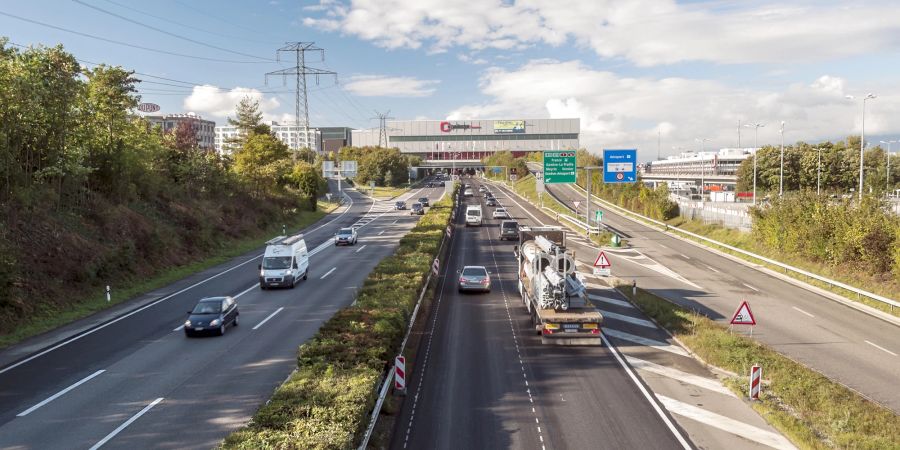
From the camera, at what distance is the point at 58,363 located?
766 inches

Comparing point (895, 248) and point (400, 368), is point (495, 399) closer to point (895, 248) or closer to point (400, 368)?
point (400, 368)

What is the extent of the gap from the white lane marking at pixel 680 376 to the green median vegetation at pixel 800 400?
0.36m

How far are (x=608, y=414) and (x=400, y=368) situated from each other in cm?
543

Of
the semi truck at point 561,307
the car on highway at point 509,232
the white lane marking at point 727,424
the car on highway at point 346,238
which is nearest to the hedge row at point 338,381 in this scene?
the semi truck at point 561,307

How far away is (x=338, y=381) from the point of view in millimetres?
13016

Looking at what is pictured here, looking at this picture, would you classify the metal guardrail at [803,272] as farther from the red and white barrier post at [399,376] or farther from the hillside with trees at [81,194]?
the hillside with trees at [81,194]

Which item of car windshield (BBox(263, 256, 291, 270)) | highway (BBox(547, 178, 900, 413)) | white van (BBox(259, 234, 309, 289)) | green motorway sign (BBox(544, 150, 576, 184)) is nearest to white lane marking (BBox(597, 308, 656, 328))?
highway (BBox(547, 178, 900, 413))

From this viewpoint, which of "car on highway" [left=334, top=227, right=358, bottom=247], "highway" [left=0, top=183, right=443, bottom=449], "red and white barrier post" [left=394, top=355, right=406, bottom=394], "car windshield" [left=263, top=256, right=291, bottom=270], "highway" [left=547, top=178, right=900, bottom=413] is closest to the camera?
"highway" [left=0, top=183, right=443, bottom=449]

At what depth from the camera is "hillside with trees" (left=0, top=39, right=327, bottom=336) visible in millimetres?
27203

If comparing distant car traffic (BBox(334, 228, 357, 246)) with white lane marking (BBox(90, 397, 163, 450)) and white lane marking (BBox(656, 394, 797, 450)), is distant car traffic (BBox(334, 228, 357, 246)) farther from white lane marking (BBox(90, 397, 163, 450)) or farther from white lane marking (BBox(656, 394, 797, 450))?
white lane marking (BBox(656, 394, 797, 450))

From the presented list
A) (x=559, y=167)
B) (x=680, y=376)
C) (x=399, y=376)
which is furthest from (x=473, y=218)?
(x=399, y=376)

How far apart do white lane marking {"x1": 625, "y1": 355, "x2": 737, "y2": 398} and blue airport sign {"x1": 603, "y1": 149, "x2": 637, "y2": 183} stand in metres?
31.6

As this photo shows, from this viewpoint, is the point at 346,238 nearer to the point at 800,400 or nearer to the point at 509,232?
the point at 509,232

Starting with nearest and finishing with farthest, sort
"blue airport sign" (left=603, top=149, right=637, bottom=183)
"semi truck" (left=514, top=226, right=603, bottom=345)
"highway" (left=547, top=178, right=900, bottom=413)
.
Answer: "highway" (left=547, top=178, right=900, bottom=413) → "semi truck" (left=514, top=226, right=603, bottom=345) → "blue airport sign" (left=603, top=149, right=637, bottom=183)
